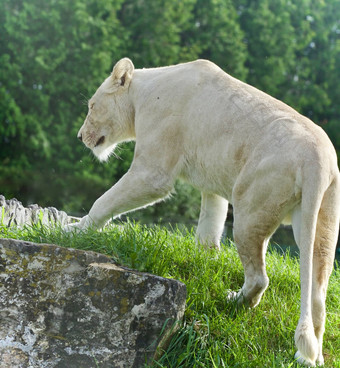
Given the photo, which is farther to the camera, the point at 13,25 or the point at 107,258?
the point at 13,25

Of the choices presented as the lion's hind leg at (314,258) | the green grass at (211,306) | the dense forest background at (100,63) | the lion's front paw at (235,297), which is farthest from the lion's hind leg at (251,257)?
the dense forest background at (100,63)

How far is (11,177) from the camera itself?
1594 centimetres

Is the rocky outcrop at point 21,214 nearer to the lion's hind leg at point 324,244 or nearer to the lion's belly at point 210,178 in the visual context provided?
the lion's belly at point 210,178

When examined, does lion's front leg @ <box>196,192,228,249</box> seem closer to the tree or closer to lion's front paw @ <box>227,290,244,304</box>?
lion's front paw @ <box>227,290,244,304</box>

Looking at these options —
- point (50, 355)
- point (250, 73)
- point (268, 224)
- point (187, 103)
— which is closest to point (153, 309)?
point (50, 355)

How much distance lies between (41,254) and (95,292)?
0.46 metres

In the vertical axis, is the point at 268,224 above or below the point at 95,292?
above

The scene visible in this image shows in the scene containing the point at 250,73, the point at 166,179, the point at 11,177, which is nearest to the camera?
the point at 166,179

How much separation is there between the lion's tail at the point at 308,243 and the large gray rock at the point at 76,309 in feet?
2.82

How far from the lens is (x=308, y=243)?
394 centimetres

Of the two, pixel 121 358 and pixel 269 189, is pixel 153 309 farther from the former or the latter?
pixel 269 189

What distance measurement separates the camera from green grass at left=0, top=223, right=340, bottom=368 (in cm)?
417

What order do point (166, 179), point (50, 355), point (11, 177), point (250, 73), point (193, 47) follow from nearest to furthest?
point (50, 355), point (166, 179), point (11, 177), point (193, 47), point (250, 73)

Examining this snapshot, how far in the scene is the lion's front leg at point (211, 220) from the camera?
5.64m
